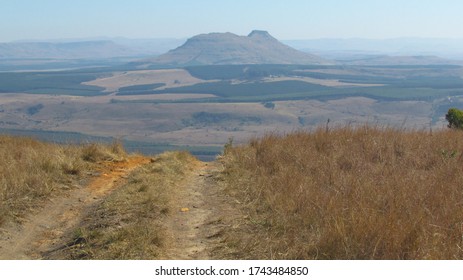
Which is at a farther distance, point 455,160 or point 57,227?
point 455,160

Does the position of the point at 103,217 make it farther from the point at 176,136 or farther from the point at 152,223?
the point at 176,136

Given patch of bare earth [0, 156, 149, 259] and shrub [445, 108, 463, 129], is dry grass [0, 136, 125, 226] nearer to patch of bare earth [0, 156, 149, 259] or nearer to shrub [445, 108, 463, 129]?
patch of bare earth [0, 156, 149, 259]

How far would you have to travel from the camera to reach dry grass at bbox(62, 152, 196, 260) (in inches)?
245

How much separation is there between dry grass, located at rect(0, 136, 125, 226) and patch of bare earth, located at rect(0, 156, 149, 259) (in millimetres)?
258

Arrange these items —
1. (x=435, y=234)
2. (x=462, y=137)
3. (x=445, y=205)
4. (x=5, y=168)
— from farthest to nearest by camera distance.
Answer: (x=462, y=137) → (x=5, y=168) → (x=445, y=205) → (x=435, y=234)

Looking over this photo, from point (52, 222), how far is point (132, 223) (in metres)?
1.69

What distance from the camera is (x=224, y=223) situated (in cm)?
767

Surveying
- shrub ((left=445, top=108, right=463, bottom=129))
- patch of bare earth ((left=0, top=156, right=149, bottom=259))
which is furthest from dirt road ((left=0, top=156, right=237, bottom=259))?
shrub ((left=445, top=108, right=463, bottom=129))

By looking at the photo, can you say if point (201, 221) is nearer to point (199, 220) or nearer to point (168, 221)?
point (199, 220)

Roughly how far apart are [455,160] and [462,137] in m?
3.47

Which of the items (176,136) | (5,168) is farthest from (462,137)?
(176,136)

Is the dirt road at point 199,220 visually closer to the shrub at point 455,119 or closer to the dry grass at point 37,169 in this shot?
the dry grass at point 37,169

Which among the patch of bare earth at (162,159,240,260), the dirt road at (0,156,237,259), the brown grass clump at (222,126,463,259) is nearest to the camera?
the brown grass clump at (222,126,463,259)

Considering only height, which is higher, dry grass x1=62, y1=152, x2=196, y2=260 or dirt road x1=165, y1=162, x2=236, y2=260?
dry grass x1=62, y1=152, x2=196, y2=260
